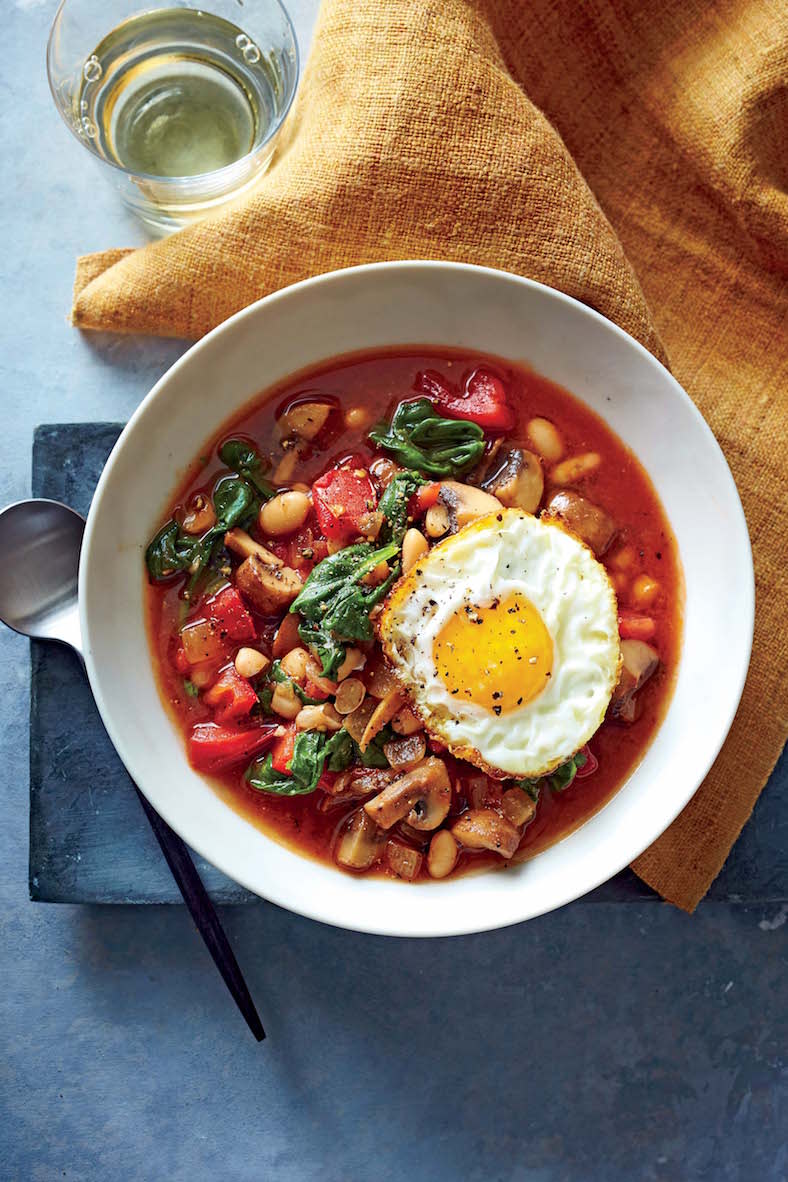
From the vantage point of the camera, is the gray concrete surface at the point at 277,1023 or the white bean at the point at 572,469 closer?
the white bean at the point at 572,469

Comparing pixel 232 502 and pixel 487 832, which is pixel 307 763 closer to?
pixel 487 832

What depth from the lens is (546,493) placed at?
12.7 feet

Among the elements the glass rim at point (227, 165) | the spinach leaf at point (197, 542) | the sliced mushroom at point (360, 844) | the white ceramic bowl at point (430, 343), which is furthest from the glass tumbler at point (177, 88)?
the sliced mushroom at point (360, 844)

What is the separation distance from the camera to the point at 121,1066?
4.35 meters

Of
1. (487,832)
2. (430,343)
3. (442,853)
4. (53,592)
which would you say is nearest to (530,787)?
(487,832)

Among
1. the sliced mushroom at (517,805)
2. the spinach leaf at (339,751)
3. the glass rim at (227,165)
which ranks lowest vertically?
the spinach leaf at (339,751)

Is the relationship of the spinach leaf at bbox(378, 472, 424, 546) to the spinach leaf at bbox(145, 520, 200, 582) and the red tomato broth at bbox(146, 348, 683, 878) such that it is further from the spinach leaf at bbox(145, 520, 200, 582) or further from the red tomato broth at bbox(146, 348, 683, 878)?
the spinach leaf at bbox(145, 520, 200, 582)

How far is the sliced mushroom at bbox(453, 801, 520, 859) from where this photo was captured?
144 inches

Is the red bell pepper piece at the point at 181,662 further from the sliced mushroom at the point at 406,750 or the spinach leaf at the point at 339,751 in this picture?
the sliced mushroom at the point at 406,750

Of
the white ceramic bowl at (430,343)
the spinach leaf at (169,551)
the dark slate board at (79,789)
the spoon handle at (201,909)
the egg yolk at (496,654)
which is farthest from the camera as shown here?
the dark slate board at (79,789)

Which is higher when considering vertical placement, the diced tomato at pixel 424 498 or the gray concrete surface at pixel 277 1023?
the diced tomato at pixel 424 498

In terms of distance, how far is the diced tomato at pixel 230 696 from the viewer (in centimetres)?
374

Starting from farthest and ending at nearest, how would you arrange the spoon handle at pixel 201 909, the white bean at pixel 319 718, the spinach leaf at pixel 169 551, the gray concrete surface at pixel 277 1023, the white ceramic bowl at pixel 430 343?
the gray concrete surface at pixel 277 1023 < the spoon handle at pixel 201 909 < the spinach leaf at pixel 169 551 < the white bean at pixel 319 718 < the white ceramic bowl at pixel 430 343

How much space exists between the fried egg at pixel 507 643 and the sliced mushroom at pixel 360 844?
50 cm
